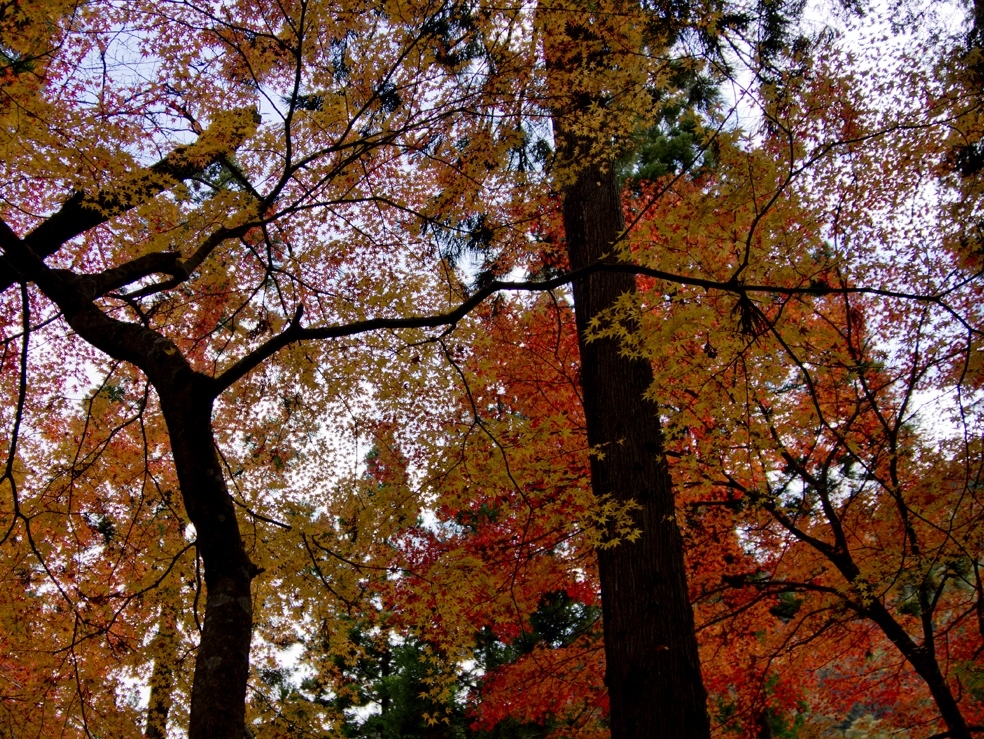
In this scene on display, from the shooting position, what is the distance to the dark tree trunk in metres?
3.50

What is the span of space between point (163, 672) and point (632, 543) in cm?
595

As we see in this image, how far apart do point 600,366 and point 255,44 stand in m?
3.71

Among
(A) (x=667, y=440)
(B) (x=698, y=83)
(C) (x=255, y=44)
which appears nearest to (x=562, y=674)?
(A) (x=667, y=440)

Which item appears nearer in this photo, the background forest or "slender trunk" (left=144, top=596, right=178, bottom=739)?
the background forest

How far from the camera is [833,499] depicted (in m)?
7.70

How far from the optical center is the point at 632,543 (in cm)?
402

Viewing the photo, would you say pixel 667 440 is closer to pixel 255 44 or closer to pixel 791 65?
pixel 791 65

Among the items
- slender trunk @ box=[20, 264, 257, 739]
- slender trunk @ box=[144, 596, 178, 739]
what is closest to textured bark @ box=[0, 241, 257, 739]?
slender trunk @ box=[20, 264, 257, 739]

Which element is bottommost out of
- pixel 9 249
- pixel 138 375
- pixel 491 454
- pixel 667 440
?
pixel 491 454

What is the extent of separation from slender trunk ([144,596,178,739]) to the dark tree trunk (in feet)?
13.8

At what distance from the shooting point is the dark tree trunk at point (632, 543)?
350 cm

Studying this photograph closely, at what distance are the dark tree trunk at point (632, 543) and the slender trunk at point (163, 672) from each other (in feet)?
13.8

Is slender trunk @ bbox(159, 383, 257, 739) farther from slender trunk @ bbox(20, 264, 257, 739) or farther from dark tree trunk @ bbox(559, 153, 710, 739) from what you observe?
dark tree trunk @ bbox(559, 153, 710, 739)

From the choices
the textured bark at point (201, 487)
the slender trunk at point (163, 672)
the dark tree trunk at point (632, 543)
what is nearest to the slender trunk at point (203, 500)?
the textured bark at point (201, 487)
